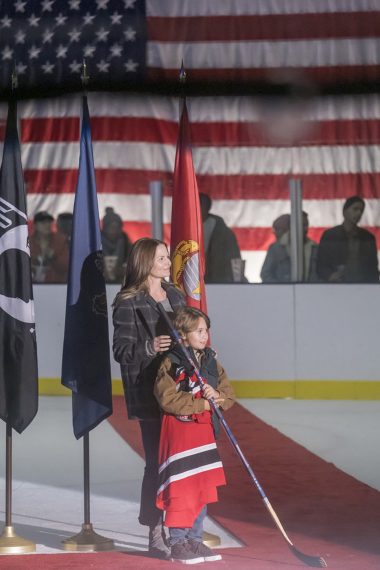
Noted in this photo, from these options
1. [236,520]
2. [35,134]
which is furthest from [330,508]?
[35,134]

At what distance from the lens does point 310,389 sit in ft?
41.7

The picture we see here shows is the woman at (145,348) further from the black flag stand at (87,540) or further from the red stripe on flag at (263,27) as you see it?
the red stripe on flag at (263,27)

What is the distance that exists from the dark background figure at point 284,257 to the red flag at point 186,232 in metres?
Answer: 5.80

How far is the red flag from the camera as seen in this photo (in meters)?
7.04

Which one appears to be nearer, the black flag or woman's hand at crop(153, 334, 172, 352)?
woman's hand at crop(153, 334, 172, 352)

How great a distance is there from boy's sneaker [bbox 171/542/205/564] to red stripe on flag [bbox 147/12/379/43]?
941cm

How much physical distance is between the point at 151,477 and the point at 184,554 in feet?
1.27

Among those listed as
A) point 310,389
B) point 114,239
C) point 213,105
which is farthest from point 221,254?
point 213,105

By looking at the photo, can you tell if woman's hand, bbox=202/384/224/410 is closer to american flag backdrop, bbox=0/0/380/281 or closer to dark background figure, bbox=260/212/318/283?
dark background figure, bbox=260/212/318/283

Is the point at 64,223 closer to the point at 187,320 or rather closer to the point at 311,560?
the point at 187,320

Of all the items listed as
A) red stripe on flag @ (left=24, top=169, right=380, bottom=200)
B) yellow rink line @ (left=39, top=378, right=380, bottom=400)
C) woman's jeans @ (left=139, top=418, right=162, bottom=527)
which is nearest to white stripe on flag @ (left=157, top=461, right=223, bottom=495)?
woman's jeans @ (left=139, top=418, right=162, bottom=527)

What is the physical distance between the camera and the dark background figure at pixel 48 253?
1342cm

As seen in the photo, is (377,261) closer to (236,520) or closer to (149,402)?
(236,520)

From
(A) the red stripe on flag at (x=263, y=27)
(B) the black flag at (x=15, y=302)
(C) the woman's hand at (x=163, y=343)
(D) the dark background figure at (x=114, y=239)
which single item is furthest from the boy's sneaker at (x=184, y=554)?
(A) the red stripe on flag at (x=263, y=27)
